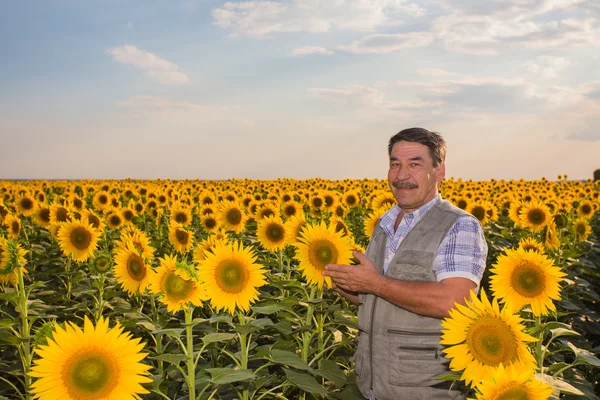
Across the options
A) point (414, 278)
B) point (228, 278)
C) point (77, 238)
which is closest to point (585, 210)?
point (77, 238)

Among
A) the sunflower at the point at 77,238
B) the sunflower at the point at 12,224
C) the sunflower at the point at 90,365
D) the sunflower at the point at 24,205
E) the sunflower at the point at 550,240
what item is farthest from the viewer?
the sunflower at the point at 24,205

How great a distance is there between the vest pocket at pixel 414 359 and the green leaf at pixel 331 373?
1.68 feet

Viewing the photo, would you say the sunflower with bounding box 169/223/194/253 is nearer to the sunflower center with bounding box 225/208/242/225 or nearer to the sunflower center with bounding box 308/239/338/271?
the sunflower center with bounding box 225/208/242/225

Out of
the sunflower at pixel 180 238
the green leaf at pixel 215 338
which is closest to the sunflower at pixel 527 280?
the green leaf at pixel 215 338

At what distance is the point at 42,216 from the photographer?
12297 mm

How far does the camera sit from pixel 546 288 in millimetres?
4547

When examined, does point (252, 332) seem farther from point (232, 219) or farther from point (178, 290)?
point (232, 219)

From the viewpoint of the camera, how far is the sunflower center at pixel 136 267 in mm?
6039

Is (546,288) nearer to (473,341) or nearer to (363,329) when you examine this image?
(363,329)

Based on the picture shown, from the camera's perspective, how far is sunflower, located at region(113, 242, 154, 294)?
6.05 metres

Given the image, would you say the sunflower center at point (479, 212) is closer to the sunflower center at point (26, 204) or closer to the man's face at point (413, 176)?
the man's face at point (413, 176)

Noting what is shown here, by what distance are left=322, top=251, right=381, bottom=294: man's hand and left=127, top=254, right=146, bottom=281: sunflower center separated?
109 inches

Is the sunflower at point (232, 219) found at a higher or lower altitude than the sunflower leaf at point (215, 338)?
higher

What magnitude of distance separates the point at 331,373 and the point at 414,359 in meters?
0.81
